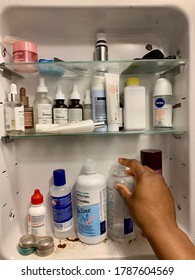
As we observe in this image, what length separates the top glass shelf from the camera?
0.51 meters

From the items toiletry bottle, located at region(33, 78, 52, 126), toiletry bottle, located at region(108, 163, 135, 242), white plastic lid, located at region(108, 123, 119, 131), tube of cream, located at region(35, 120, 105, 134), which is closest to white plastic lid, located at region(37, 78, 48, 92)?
toiletry bottle, located at region(33, 78, 52, 126)

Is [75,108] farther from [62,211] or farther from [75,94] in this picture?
[62,211]

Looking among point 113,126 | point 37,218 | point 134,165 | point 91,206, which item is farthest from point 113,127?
point 37,218

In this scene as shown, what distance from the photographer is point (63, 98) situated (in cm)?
56

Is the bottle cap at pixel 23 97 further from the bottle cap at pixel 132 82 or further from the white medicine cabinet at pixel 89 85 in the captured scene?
the bottle cap at pixel 132 82

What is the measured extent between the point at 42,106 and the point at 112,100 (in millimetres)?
188

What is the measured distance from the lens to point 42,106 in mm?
532

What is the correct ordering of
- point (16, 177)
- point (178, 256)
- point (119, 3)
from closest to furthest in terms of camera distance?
point (178, 256) → point (119, 3) → point (16, 177)

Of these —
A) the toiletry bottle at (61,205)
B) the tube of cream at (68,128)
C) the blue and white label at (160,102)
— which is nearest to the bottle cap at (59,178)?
the toiletry bottle at (61,205)
